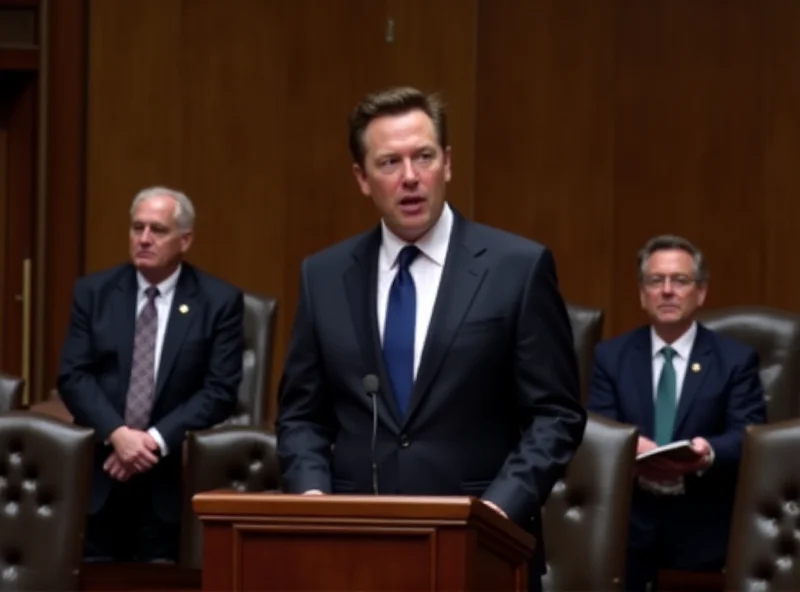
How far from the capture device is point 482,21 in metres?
7.44

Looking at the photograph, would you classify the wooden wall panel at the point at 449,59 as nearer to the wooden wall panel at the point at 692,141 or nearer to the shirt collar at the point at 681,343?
the wooden wall panel at the point at 692,141

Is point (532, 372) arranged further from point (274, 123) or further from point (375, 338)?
point (274, 123)

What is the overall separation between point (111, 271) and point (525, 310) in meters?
2.79

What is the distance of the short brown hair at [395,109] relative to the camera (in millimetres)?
3170

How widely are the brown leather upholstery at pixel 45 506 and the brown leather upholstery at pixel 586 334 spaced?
211 cm

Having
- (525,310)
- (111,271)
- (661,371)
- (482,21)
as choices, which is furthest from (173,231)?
(525,310)

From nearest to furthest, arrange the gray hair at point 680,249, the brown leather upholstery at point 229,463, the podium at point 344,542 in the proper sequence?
the podium at point 344,542
the brown leather upholstery at point 229,463
the gray hair at point 680,249

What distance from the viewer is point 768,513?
157 inches

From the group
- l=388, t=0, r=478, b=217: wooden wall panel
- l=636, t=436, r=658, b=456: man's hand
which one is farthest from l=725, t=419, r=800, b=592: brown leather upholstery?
l=388, t=0, r=478, b=217: wooden wall panel

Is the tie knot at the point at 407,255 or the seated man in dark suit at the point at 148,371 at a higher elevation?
the tie knot at the point at 407,255

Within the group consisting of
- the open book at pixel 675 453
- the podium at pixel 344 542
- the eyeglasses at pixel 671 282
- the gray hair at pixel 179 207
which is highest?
the gray hair at pixel 179 207

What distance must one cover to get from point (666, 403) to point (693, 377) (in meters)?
0.11

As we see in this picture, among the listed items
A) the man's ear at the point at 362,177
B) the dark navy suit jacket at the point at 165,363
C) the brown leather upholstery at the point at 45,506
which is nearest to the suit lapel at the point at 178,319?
the dark navy suit jacket at the point at 165,363

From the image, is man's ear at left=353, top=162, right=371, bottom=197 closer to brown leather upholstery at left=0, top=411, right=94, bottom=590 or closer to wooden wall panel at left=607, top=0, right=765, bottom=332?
brown leather upholstery at left=0, top=411, right=94, bottom=590
